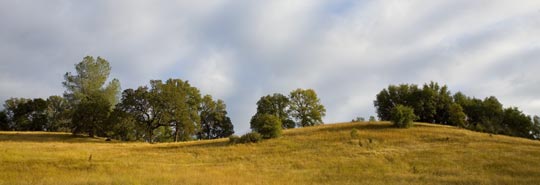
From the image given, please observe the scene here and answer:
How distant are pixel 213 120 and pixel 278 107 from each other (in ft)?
42.7

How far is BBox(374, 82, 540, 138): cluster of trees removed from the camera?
6800cm

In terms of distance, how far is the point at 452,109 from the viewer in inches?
2532

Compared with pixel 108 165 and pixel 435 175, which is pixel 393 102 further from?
pixel 108 165

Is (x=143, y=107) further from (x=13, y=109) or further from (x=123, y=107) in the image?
(x=13, y=109)

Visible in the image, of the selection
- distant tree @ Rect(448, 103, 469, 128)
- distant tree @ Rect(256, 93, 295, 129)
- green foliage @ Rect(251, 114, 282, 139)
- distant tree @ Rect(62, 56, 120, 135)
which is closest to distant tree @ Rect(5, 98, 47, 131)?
distant tree @ Rect(62, 56, 120, 135)

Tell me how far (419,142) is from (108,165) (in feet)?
100

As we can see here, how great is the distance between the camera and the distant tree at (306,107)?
77938mm

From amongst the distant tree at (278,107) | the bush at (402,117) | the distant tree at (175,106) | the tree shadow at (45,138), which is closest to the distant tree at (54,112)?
the tree shadow at (45,138)

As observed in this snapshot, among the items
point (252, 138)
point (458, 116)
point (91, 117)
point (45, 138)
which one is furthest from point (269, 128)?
point (458, 116)

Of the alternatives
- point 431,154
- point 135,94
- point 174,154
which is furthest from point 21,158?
point 431,154

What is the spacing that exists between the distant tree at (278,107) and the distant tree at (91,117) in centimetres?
3101

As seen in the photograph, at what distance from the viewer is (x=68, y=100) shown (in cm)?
6253

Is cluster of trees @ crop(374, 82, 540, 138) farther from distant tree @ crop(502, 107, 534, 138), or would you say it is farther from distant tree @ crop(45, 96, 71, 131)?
distant tree @ crop(45, 96, 71, 131)

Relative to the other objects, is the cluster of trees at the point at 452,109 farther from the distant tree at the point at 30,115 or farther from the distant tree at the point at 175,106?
the distant tree at the point at 30,115
